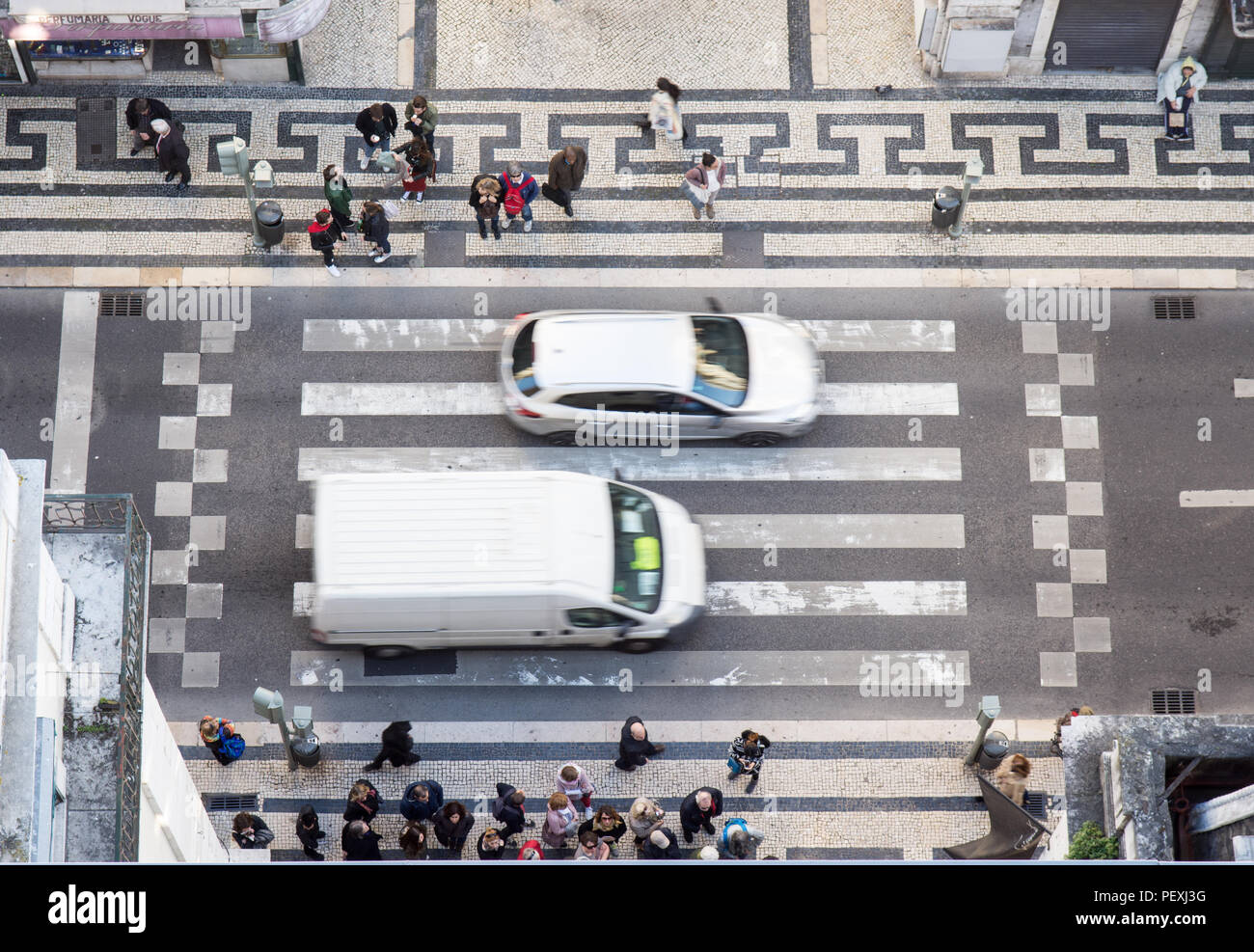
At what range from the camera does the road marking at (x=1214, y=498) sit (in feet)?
81.8

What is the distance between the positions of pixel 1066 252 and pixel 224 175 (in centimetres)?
1496

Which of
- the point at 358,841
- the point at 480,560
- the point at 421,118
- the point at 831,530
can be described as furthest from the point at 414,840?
the point at 421,118

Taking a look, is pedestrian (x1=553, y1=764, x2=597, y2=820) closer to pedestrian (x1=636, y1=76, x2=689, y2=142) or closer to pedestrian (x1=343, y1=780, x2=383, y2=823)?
pedestrian (x1=343, y1=780, x2=383, y2=823)

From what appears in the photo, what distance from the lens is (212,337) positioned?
83.6 ft

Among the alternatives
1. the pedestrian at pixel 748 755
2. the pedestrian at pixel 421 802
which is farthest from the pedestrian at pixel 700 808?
the pedestrian at pixel 421 802

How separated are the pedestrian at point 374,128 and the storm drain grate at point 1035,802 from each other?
50.4ft

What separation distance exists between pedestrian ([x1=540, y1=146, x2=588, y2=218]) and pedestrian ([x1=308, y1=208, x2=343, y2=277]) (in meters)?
3.69

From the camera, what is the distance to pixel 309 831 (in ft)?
70.8

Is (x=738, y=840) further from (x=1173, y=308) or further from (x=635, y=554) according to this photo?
(x=1173, y=308)

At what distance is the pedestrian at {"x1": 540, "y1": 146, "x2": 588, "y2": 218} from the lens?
25422 mm

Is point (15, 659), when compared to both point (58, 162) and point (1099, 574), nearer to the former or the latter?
point (58, 162)

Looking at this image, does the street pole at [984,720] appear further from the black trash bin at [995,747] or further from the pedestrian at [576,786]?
the pedestrian at [576,786]

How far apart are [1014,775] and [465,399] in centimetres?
1060
